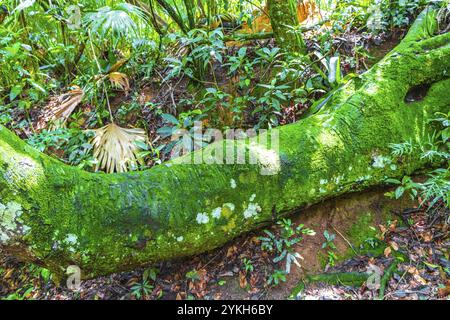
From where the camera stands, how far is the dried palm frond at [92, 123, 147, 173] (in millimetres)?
3494

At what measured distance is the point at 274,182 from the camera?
102 inches

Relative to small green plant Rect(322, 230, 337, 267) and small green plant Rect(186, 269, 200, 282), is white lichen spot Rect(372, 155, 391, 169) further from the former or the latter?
small green plant Rect(186, 269, 200, 282)

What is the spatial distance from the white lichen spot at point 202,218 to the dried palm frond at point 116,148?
128 cm

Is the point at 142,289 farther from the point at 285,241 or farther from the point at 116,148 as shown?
the point at 116,148

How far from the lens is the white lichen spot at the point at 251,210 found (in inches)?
100

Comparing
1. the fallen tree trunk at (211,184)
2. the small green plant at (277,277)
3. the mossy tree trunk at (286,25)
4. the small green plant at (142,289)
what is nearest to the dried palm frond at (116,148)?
the fallen tree trunk at (211,184)

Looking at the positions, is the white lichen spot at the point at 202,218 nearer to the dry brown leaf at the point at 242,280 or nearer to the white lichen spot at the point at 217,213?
the white lichen spot at the point at 217,213

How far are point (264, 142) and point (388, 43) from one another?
2.47 m

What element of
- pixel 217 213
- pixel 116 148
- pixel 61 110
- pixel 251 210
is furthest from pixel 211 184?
pixel 61 110

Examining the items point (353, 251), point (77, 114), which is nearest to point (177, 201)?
point (353, 251)

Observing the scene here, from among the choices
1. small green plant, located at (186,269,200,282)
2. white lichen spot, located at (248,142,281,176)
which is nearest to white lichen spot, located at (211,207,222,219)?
white lichen spot, located at (248,142,281,176)

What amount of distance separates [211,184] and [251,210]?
0.37 meters

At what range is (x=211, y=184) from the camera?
2.48 meters
